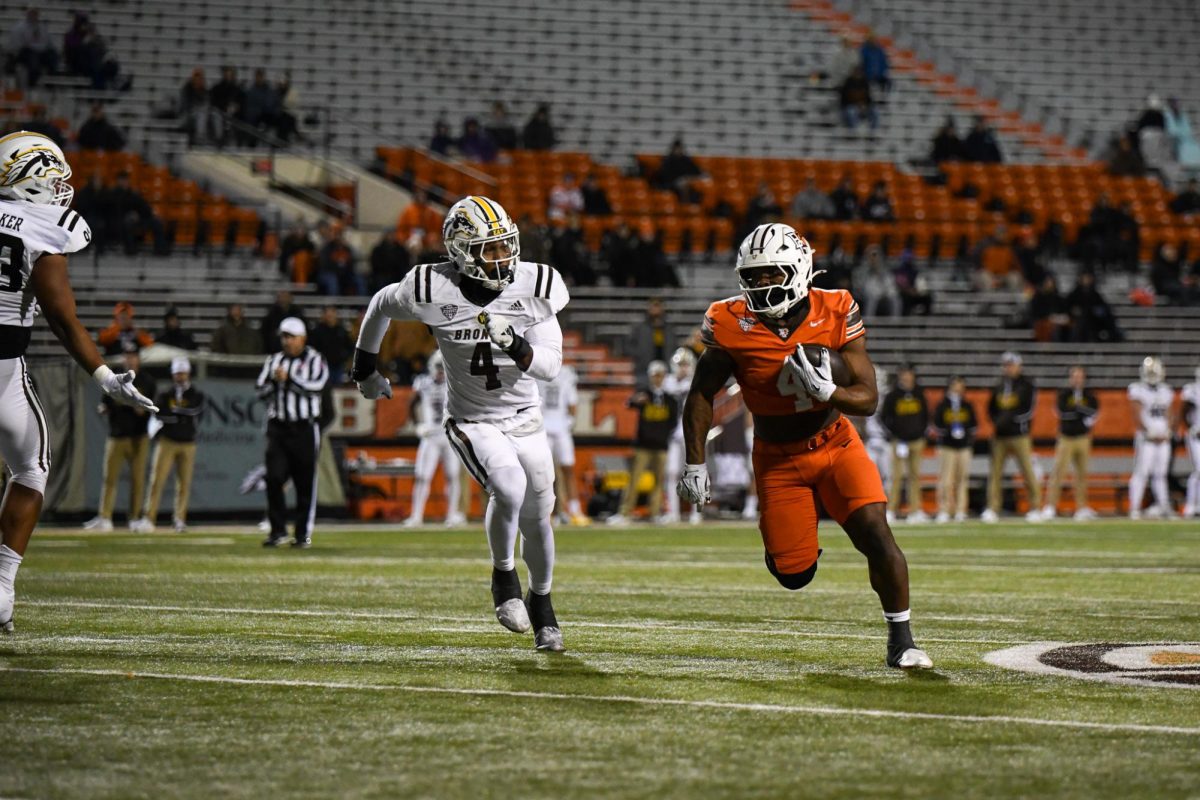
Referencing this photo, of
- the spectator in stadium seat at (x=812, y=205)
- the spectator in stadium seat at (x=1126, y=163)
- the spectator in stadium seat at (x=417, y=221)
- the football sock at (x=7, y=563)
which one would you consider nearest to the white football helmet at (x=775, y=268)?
the football sock at (x=7, y=563)

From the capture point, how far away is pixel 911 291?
79.4 ft

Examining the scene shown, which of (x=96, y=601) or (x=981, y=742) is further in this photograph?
(x=96, y=601)

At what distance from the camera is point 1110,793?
152 inches

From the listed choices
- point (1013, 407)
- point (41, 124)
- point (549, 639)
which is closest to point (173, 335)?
point (41, 124)

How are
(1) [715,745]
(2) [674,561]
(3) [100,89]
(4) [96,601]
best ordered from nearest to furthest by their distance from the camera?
(1) [715,745]
(4) [96,601]
(2) [674,561]
(3) [100,89]

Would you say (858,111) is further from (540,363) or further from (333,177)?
(540,363)

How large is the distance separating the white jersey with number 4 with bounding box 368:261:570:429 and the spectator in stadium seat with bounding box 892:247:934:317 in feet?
59.0

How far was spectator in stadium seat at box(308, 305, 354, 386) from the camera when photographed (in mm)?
A: 18641

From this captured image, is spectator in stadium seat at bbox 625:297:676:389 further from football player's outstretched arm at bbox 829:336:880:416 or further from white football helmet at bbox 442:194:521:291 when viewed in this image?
football player's outstretched arm at bbox 829:336:880:416

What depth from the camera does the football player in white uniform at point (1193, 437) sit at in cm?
2017

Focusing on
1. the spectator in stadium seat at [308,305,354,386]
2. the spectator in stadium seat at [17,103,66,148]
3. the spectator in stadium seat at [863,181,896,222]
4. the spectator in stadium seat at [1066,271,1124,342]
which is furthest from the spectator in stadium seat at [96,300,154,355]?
the spectator in stadium seat at [1066,271,1124,342]

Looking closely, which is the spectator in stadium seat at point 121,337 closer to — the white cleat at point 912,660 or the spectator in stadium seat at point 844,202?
the white cleat at point 912,660

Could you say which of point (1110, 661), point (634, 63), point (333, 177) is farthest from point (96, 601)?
point (634, 63)

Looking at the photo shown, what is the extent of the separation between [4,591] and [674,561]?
6366mm
